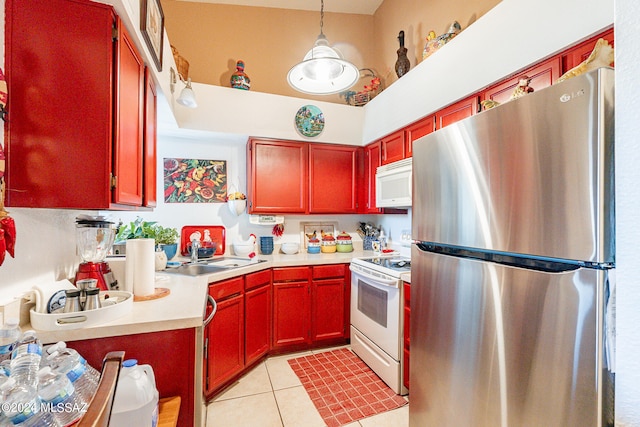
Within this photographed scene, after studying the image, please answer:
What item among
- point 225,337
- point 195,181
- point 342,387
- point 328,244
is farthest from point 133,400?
point 328,244

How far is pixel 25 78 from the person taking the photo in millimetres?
1053

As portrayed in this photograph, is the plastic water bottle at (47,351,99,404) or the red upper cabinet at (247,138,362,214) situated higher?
the red upper cabinet at (247,138,362,214)

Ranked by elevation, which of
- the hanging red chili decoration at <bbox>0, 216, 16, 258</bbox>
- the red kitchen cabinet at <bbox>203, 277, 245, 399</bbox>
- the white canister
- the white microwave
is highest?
the white microwave

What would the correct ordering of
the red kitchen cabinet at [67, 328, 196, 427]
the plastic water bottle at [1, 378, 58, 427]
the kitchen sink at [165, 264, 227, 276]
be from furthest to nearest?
the kitchen sink at [165, 264, 227, 276], the red kitchen cabinet at [67, 328, 196, 427], the plastic water bottle at [1, 378, 58, 427]

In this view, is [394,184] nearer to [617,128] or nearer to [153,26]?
[153,26]

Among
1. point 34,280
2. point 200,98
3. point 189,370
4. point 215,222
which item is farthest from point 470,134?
point 215,222

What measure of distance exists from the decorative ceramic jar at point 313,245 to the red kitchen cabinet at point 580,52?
7.88 ft

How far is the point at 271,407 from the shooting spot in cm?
191

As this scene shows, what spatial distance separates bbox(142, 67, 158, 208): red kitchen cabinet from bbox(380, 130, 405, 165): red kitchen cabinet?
1.92m

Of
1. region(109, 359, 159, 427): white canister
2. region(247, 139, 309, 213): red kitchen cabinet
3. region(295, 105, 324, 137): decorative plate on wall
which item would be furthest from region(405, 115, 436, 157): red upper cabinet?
region(109, 359, 159, 427): white canister

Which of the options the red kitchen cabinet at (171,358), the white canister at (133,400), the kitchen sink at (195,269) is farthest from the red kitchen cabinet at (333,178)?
the white canister at (133,400)

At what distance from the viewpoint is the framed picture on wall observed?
1.36 meters

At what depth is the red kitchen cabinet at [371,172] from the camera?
300 cm

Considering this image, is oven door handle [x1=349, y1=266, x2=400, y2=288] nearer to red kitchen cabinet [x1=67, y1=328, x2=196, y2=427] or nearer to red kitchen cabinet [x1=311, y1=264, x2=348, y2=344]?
red kitchen cabinet [x1=311, y1=264, x2=348, y2=344]
